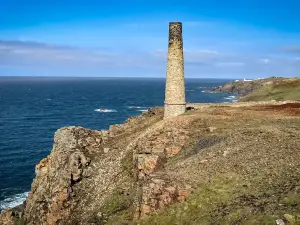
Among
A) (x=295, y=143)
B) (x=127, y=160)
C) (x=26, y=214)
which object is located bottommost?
(x=26, y=214)

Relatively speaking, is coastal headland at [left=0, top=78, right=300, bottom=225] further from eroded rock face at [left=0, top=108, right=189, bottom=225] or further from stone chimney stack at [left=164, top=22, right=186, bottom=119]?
stone chimney stack at [left=164, top=22, right=186, bottom=119]

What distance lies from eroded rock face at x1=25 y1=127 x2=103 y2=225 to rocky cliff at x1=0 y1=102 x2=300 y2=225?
3.9 inches

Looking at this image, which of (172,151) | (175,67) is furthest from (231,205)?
(175,67)

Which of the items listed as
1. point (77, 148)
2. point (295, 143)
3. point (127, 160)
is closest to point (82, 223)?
point (127, 160)

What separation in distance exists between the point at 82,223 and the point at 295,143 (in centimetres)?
1840

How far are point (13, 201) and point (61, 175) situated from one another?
1771cm

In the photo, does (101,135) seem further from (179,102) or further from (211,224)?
(211,224)

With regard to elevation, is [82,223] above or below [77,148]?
below

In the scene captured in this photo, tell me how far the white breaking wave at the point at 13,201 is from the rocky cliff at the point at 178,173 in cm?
941

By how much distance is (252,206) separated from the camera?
859 inches

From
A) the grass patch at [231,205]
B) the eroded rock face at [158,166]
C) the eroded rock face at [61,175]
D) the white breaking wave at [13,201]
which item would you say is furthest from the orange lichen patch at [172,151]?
the white breaking wave at [13,201]

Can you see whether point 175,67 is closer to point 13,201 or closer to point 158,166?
point 158,166

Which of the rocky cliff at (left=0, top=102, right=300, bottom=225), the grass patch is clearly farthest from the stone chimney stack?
the grass patch

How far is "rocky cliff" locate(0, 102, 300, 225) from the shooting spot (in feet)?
77.3
